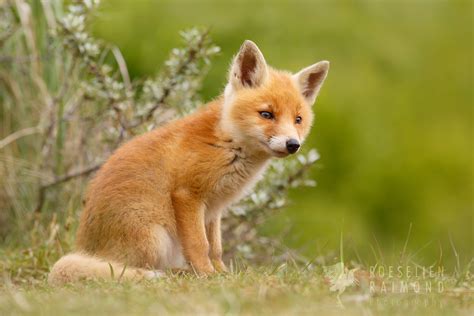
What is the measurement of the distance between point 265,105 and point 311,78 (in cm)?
60

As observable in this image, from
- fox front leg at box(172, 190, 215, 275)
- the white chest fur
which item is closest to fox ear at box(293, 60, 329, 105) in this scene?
the white chest fur

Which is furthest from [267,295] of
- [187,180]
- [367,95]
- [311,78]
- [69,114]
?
[367,95]

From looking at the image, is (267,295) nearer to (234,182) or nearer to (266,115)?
(234,182)

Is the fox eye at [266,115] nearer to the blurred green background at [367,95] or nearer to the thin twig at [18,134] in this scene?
the thin twig at [18,134]

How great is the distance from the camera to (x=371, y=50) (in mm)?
10898

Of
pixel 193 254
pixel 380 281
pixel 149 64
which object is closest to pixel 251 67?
pixel 193 254

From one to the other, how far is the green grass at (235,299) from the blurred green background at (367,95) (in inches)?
198

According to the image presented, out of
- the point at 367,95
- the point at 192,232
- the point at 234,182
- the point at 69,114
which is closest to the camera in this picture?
the point at 192,232

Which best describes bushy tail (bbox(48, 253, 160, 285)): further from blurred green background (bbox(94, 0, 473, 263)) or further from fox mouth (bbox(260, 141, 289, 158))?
blurred green background (bbox(94, 0, 473, 263))

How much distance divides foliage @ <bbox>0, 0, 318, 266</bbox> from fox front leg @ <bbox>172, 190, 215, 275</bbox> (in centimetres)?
215

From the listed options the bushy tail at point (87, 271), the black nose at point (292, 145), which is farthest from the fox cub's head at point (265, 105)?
the bushy tail at point (87, 271)

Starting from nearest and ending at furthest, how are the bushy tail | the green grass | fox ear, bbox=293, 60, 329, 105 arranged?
the green grass
the bushy tail
fox ear, bbox=293, 60, 329, 105

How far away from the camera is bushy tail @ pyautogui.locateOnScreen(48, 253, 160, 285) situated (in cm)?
483

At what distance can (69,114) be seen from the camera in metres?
7.59
